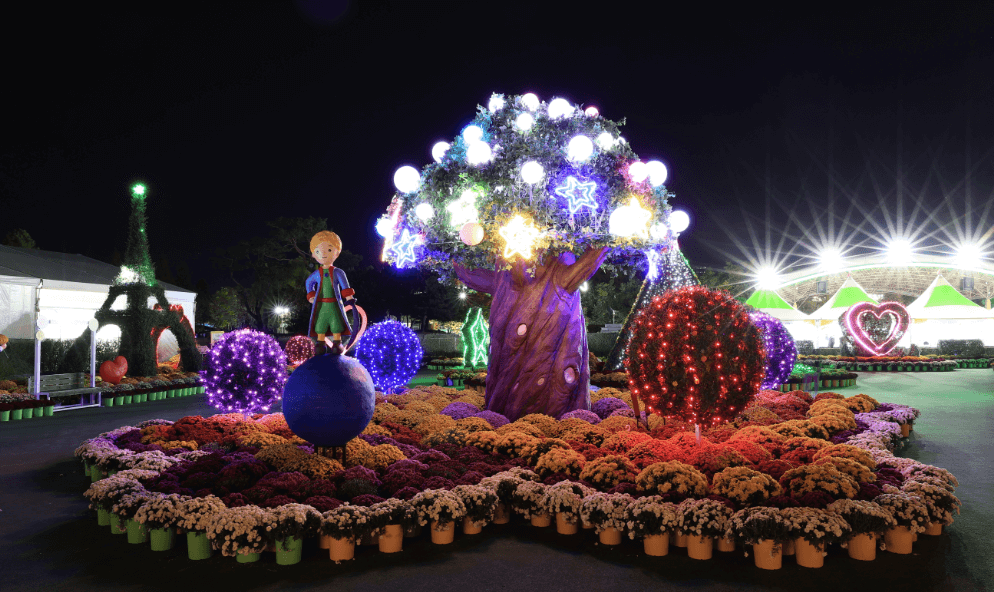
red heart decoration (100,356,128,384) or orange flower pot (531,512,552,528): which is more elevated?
red heart decoration (100,356,128,384)

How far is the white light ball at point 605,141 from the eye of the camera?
9.27 metres

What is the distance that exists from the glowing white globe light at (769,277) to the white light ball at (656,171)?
35.4m

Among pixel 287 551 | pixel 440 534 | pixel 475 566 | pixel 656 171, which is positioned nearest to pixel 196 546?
pixel 287 551

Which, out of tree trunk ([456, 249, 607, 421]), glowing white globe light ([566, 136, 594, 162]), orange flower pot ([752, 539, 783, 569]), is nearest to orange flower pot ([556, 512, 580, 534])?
orange flower pot ([752, 539, 783, 569])

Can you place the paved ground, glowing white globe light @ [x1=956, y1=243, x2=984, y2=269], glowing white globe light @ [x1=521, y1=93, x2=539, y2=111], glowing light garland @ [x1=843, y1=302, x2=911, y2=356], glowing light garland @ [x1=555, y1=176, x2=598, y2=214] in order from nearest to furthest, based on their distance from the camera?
the paved ground, glowing light garland @ [x1=555, y1=176, x2=598, y2=214], glowing white globe light @ [x1=521, y1=93, x2=539, y2=111], glowing light garland @ [x1=843, y1=302, x2=911, y2=356], glowing white globe light @ [x1=956, y1=243, x2=984, y2=269]

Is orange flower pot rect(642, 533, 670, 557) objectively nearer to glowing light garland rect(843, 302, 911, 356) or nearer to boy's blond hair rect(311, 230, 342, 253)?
boy's blond hair rect(311, 230, 342, 253)

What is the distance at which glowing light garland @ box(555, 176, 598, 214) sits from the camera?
8.68 m

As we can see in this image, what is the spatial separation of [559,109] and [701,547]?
22.4 feet

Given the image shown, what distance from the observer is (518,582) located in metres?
4.36

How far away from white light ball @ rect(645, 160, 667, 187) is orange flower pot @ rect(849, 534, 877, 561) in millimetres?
5872

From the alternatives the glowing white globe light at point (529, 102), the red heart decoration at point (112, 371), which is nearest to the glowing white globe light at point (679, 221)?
the glowing white globe light at point (529, 102)

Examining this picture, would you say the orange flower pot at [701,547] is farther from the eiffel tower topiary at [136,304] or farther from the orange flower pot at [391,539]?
the eiffel tower topiary at [136,304]

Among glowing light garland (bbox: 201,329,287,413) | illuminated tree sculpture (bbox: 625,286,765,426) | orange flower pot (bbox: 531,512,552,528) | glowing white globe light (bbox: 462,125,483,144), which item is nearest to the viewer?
orange flower pot (bbox: 531,512,552,528)

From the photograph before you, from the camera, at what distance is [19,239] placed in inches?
1377
